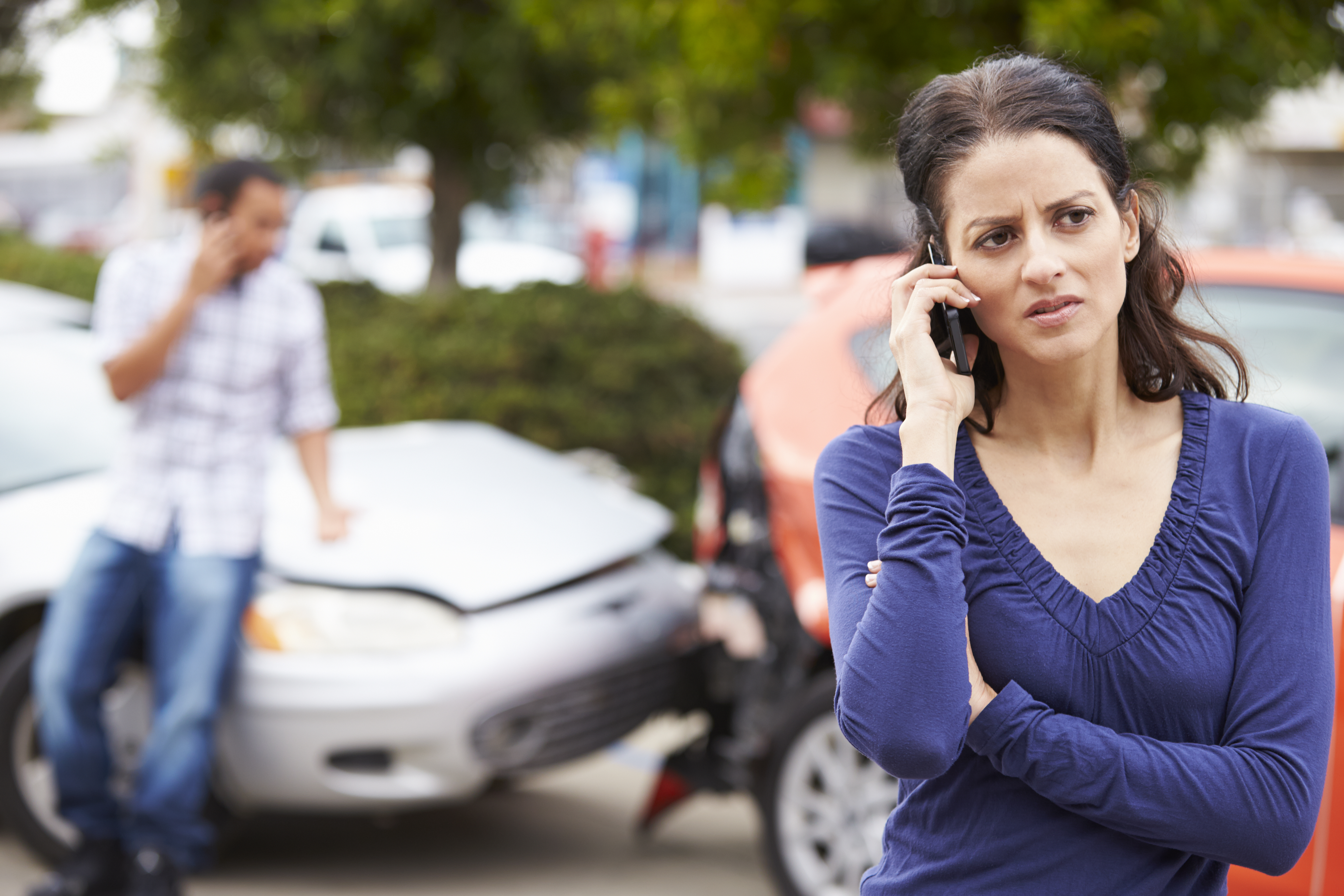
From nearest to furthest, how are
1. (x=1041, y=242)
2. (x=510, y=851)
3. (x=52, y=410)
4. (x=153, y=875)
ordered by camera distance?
1. (x=1041, y=242)
2. (x=153, y=875)
3. (x=510, y=851)
4. (x=52, y=410)

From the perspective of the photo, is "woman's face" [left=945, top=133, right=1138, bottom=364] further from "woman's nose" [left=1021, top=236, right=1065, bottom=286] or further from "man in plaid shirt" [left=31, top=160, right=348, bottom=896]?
"man in plaid shirt" [left=31, top=160, right=348, bottom=896]

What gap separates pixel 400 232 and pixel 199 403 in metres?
13.4

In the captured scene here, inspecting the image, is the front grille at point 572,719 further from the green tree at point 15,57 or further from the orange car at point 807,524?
the green tree at point 15,57

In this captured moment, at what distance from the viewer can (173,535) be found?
377 cm

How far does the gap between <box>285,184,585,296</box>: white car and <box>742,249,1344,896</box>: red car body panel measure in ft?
37.5

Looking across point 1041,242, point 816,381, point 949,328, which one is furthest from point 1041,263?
point 816,381

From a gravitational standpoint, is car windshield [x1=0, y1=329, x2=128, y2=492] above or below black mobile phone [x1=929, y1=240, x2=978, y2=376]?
below

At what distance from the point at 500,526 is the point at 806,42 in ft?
7.05

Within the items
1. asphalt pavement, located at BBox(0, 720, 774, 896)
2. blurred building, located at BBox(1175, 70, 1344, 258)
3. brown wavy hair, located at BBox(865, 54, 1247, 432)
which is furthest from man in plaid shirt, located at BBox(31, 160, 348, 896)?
blurred building, located at BBox(1175, 70, 1344, 258)

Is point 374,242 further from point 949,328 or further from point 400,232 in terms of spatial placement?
point 949,328

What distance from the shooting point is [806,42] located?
5027 millimetres

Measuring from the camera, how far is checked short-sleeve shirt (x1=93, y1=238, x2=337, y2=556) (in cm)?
373

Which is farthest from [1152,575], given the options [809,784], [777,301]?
[777,301]

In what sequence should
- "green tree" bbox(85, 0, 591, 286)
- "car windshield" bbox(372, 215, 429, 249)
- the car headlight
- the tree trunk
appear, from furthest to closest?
1. "car windshield" bbox(372, 215, 429, 249)
2. the tree trunk
3. "green tree" bbox(85, 0, 591, 286)
4. the car headlight
